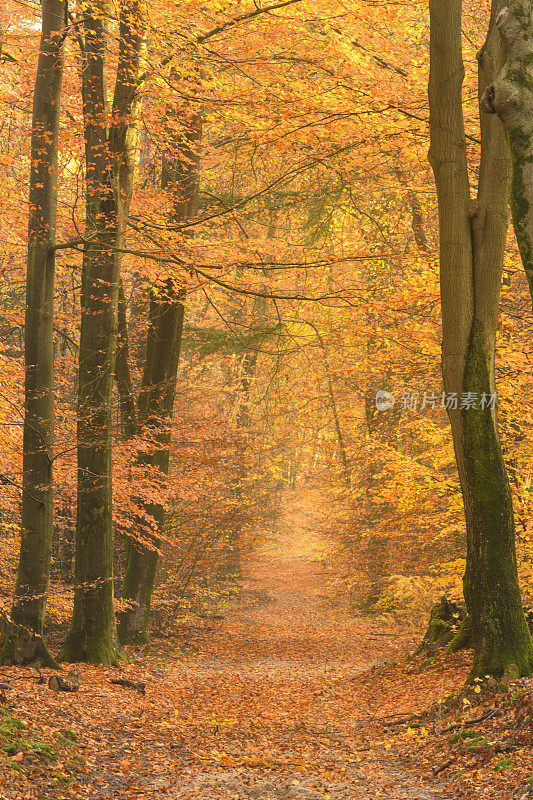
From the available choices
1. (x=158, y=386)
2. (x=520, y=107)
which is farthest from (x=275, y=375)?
(x=520, y=107)

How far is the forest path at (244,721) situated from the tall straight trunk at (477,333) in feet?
4.64

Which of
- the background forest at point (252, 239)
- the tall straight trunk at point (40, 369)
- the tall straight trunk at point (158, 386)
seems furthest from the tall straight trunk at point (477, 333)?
the tall straight trunk at point (158, 386)

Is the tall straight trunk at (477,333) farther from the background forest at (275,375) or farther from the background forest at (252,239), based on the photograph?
the background forest at (252,239)

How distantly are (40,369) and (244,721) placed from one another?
4660 millimetres

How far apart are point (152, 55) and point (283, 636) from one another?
11832 millimetres

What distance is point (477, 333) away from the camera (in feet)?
22.6

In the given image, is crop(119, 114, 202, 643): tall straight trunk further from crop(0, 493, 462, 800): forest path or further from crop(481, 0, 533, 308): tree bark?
crop(481, 0, 533, 308): tree bark

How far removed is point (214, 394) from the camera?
19.1 metres

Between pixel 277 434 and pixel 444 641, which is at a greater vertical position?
pixel 277 434

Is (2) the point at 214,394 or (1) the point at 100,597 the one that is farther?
(2) the point at 214,394

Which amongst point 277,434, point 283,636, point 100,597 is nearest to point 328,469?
point 277,434

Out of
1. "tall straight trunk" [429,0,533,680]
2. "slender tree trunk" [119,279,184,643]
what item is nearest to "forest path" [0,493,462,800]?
"slender tree trunk" [119,279,184,643]

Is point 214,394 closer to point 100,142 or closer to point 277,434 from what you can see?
point 277,434

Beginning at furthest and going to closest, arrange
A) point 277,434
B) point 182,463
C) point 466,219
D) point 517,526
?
1. point 277,434
2. point 182,463
3. point 517,526
4. point 466,219
